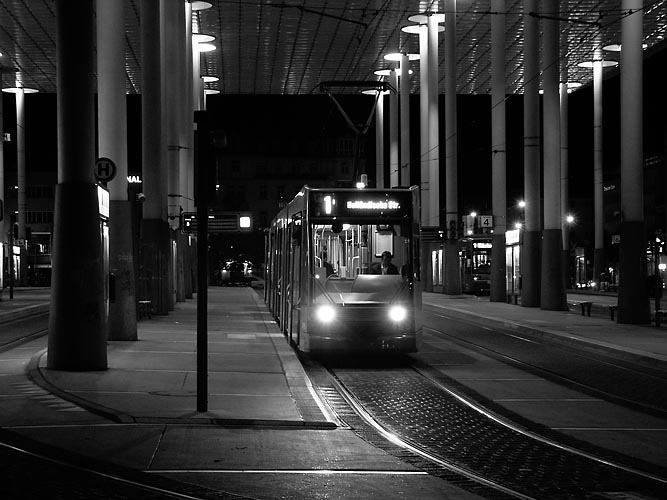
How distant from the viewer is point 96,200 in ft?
53.6

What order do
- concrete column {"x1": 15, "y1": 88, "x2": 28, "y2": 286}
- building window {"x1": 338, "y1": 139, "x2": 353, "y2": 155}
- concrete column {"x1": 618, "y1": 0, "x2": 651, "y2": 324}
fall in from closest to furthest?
concrete column {"x1": 618, "y1": 0, "x2": 651, "y2": 324}, concrete column {"x1": 15, "y1": 88, "x2": 28, "y2": 286}, building window {"x1": 338, "y1": 139, "x2": 353, "y2": 155}

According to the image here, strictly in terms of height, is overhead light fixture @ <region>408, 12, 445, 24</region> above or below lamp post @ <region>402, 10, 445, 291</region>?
above

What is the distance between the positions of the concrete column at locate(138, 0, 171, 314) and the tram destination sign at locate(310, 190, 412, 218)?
11003 millimetres

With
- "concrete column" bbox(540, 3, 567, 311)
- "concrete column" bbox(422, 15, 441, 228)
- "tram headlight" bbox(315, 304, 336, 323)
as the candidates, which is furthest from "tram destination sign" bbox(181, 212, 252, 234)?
"tram headlight" bbox(315, 304, 336, 323)

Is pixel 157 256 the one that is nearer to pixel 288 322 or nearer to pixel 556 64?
pixel 288 322

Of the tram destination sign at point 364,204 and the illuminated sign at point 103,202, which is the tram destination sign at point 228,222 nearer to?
the illuminated sign at point 103,202

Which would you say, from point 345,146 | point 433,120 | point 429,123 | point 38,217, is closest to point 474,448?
point 433,120

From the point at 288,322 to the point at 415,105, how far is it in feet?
255

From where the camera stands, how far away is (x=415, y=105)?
326 feet

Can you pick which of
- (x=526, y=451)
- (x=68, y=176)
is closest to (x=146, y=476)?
(x=526, y=451)

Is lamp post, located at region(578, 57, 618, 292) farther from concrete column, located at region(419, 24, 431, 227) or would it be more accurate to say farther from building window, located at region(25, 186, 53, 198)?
building window, located at region(25, 186, 53, 198)

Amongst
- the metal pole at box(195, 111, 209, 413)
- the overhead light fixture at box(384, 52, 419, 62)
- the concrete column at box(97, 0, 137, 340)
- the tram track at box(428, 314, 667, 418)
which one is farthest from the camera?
the overhead light fixture at box(384, 52, 419, 62)

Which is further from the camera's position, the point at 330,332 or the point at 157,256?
the point at 157,256

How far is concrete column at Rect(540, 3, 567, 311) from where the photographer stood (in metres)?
35.9
